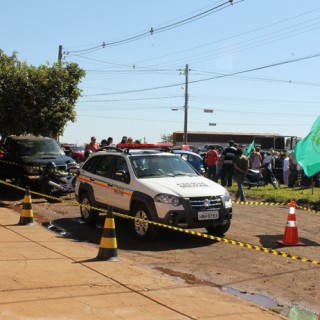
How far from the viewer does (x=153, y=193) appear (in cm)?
934

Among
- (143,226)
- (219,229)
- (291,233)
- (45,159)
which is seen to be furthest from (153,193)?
(45,159)

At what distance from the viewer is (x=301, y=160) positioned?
37.8ft

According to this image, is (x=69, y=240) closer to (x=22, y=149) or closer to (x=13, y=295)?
(x=13, y=295)

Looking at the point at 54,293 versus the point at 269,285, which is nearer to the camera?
the point at 54,293

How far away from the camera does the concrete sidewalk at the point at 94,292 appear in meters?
5.23

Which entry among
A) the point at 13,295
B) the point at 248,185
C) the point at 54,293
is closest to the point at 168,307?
the point at 54,293

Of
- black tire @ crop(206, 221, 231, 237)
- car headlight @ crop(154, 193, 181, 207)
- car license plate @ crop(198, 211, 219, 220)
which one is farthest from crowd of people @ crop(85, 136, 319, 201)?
car headlight @ crop(154, 193, 181, 207)

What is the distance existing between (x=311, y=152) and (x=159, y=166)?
3477 mm

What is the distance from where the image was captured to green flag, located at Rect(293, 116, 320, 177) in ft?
36.9

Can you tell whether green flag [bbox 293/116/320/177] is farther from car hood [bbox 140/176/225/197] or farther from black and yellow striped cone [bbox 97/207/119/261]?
black and yellow striped cone [bbox 97/207/119/261]

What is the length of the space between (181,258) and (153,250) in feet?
2.49

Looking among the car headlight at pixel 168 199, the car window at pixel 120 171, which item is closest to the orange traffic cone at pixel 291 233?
the car headlight at pixel 168 199

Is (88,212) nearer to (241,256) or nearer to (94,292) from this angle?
(241,256)

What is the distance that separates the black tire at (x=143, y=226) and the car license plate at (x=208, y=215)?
2.68 feet
